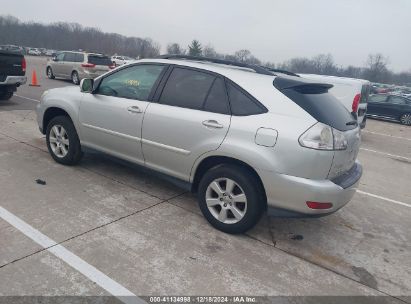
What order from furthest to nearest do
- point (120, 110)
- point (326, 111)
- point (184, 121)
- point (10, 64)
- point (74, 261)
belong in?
1. point (10, 64)
2. point (120, 110)
3. point (184, 121)
4. point (326, 111)
5. point (74, 261)

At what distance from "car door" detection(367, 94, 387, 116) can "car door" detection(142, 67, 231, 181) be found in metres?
15.2

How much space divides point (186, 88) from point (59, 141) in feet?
7.63

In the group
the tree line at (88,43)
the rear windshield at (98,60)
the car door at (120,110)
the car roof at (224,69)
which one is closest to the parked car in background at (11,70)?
the car door at (120,110)

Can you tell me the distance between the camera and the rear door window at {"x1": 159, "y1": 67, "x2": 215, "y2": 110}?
3.76 meters

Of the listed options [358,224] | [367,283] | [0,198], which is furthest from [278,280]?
[0,198]

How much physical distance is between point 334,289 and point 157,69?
3028 millimetres

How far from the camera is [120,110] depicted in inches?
168

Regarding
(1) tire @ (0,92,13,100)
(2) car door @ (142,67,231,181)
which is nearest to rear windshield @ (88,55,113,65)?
(1) tire @ (0,92,13,100)

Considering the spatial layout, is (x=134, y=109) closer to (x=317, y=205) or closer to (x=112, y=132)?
(x=112, y=132)

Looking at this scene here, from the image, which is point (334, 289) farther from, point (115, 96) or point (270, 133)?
point (115, 96)

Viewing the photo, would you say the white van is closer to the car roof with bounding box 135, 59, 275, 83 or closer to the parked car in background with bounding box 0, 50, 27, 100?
the car roof with bounding box 135, 59, 275, 83

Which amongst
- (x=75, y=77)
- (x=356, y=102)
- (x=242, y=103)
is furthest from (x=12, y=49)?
(x=242, y=103)

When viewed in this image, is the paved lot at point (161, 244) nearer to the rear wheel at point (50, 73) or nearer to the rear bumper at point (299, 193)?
the rear bumper at point (299, 193)

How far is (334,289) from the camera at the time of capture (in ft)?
9.70
